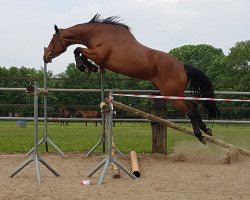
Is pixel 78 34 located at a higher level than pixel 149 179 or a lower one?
higher

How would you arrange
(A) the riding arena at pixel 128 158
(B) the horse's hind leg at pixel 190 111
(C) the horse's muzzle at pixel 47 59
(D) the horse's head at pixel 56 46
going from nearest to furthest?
(A) the riding arena at pixel 128 158 → (B) the horse's hind leg at pixel 190 111 → (D) the horse's head at pixel 56 46 → (C) the horse's muzzle at pixel 47 59

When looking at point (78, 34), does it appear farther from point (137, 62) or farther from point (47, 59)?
point (137, 62)

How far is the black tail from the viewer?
6.72 m

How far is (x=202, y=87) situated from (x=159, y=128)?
6.05ft

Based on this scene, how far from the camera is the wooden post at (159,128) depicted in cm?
845

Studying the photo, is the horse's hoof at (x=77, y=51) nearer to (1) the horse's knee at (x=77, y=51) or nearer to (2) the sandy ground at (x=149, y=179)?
(1) the horse's knee at (x=77, y=51)

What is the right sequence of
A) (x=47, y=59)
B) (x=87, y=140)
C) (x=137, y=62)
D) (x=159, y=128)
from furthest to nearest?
(x=87, y=140) < (x=159, y=128) < (x=47, y=59) < (x=137, y=62)

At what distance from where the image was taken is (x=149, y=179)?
575 centimetres

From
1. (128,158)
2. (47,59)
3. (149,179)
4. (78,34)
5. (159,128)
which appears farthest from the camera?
(159,128)

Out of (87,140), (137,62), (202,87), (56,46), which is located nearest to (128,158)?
(202,87)

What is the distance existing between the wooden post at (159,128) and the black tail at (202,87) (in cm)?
A: 160

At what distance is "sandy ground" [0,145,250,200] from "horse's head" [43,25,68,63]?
5.56ft

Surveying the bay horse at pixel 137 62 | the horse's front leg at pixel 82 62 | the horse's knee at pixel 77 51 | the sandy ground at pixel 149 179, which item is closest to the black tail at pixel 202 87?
the bay horse at pixel 137 62

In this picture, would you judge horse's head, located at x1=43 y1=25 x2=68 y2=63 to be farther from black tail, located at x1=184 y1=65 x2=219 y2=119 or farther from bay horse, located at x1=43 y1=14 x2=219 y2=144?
black tail, located at x1=184 y1=65 x2=219 y2=119
